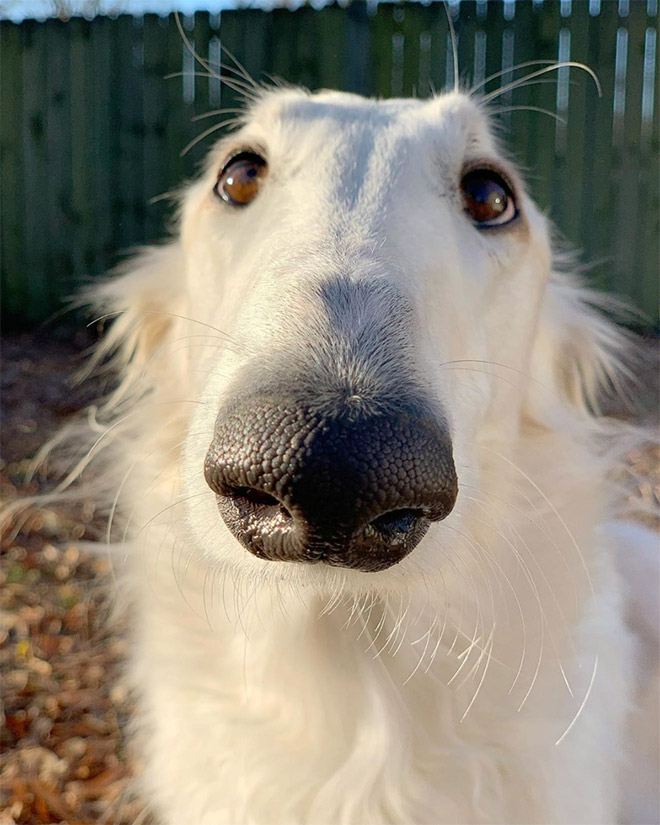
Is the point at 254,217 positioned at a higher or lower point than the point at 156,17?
lower

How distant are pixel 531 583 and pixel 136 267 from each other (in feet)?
5.78

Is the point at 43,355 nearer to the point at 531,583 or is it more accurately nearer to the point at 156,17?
the point at 156,17

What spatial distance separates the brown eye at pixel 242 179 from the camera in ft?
6.56

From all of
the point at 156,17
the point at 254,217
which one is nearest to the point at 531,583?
the point at 254,217

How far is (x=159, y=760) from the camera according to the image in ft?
6.32

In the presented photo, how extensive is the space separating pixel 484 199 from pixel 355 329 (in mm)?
938

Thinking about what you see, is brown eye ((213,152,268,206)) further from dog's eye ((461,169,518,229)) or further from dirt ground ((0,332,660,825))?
dirt ground ((0,332,660,825))

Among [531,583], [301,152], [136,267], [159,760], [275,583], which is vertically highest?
[301,152]

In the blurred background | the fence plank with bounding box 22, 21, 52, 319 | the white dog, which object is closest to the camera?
the white dog

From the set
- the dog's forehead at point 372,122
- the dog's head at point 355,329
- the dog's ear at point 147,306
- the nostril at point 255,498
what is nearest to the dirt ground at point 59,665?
the dog's ear at point 147,306

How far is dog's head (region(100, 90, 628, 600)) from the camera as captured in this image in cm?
105

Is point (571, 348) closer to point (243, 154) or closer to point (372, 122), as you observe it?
point (372, 122)

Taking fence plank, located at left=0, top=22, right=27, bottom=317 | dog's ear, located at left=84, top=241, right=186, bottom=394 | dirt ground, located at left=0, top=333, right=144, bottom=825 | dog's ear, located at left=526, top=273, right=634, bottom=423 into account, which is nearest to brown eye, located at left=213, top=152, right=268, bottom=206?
dog's ear, located at left=84, top=241, right=186, bottom=394

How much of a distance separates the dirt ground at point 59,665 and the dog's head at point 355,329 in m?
1.32
